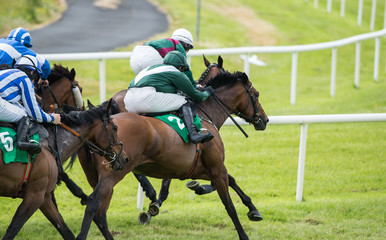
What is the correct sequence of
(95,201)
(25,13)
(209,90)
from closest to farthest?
(95,201), (209,90), (25,13)

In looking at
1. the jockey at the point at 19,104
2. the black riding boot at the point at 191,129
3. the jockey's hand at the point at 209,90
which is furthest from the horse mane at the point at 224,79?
the jockey at the point at 19,104

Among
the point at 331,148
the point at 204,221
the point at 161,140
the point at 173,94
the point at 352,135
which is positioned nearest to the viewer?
the point at 161,140

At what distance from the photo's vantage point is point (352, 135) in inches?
380

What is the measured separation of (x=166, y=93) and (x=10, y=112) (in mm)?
1535

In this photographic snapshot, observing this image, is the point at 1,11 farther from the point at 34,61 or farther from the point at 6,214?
the point at 34,61

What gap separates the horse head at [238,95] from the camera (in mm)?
6398

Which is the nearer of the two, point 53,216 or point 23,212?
point 23,212

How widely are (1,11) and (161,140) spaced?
17531 mm

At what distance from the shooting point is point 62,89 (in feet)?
22.7

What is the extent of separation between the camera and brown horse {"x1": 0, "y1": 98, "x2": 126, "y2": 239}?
4781mm

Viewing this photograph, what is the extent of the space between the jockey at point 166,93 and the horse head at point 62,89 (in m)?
1.41

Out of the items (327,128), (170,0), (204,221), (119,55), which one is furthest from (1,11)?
(204,221)

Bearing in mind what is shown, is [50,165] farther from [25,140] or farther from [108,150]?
[108,150]

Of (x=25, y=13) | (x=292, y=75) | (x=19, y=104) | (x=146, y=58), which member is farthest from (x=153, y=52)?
(x=25, y=13)
